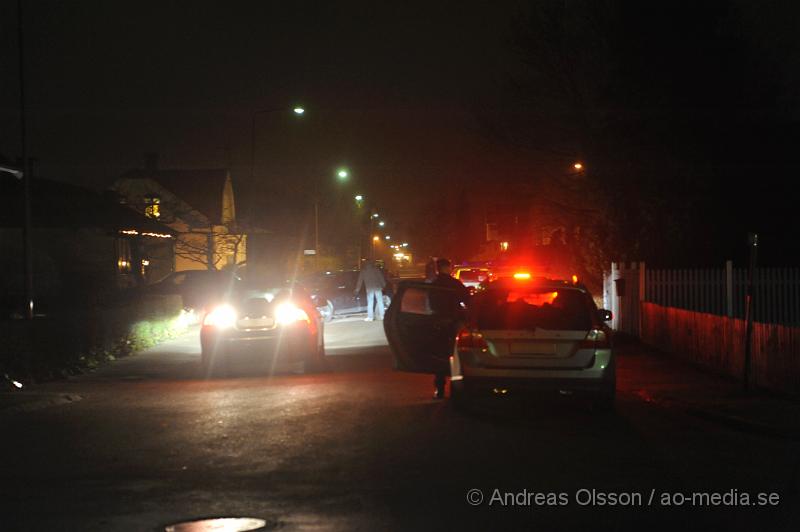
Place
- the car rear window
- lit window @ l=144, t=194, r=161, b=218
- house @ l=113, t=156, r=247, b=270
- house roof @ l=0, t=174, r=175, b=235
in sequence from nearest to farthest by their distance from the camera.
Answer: the car rear window → house roof @ l=0, t=174, r=175, b=235 → lit window @ l=144, t=194, r=161, b=218 → house @ l=113, t=156, r=247, b=270

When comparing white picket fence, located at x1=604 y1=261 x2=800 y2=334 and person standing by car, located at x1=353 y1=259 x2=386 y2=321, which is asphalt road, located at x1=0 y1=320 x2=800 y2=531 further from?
person standing by car, located at x1=353 y1=259 x2=386 y2=321

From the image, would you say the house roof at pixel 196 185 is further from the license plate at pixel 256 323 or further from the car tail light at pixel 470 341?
the car tail light at pixel 470 341

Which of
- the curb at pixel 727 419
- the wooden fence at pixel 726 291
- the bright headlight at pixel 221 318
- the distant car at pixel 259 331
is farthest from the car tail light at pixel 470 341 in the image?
the wooden fence at pixel 726 291

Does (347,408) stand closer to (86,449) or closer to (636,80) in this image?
(86,449)

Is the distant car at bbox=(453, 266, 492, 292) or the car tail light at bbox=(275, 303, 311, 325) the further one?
the distant car at bbox=(453, 266, 492, 292)

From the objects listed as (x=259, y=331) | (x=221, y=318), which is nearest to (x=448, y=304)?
(x=259, y=331)

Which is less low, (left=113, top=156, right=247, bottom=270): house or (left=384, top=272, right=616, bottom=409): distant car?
(left=113, top=156, right=247, bottom=270): house

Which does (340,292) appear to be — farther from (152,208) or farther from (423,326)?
(152,208)

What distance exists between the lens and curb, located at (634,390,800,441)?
33.9ft

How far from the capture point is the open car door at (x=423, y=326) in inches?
505

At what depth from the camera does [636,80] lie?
34.7m

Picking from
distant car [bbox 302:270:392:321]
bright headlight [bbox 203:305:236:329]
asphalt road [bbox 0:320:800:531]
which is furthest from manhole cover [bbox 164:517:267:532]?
distant car [bbox 302:270:392:321]

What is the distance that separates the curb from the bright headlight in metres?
6.78

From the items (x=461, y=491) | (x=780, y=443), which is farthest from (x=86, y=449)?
(x=780, y=443)
